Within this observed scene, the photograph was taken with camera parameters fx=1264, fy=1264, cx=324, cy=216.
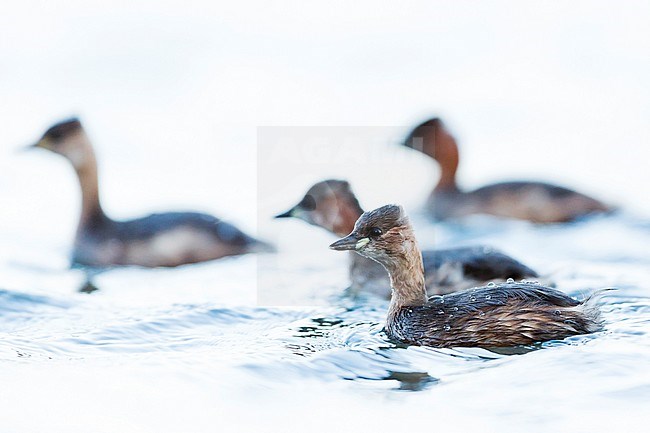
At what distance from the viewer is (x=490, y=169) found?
13.5 metres

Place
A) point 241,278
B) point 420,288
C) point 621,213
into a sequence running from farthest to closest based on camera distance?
point 621,213
point 241,278
point 420,288

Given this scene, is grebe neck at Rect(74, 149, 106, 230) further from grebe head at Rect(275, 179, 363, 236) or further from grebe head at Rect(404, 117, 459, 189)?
grebe head at Rect(404, 117, 459, 189)

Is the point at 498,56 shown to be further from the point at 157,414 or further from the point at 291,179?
the point at 157,414

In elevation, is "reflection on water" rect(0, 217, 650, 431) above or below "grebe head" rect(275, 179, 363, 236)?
below

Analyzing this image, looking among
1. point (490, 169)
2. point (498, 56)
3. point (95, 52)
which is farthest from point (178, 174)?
point (498, 56)

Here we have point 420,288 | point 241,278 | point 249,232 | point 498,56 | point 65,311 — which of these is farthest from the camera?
point 498,56

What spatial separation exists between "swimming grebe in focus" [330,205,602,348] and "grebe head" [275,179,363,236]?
1899 millimetres

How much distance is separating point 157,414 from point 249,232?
497 cm

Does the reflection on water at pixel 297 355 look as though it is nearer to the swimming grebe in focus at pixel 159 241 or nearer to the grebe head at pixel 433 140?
the swimming grebe in focus at pixel 159 241

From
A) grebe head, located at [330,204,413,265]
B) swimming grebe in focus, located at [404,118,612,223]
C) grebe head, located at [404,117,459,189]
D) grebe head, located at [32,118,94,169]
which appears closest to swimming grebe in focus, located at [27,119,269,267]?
grebe head, located at [32,118,94,169]

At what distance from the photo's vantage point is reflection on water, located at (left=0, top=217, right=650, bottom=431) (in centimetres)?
571

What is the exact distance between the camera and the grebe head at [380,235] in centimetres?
697

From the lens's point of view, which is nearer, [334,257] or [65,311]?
[65,311]

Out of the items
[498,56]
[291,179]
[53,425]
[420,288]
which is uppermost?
[498,56]
